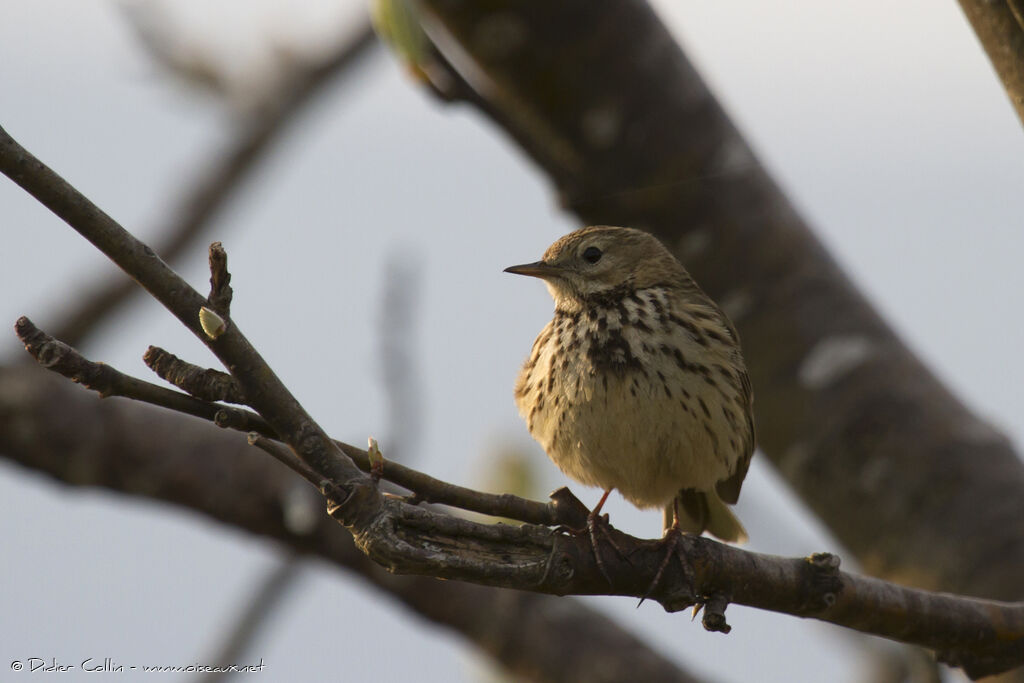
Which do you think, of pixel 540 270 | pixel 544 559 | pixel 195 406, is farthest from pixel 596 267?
pixel 195 406

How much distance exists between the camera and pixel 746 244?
4383 mm

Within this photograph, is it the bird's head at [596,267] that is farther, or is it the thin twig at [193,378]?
the bird's head at [596,267]

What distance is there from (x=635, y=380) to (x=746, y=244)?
1279 mm

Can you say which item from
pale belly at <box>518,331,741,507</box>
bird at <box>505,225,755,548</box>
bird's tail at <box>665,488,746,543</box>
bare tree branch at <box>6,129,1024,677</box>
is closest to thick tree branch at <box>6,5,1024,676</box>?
bare tree branch at <box>6,129,1024,677</box>

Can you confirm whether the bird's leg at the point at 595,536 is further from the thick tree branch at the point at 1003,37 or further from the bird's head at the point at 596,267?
the bird's head at the point at 596,267

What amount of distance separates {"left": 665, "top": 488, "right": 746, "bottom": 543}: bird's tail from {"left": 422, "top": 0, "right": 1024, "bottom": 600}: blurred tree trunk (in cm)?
40

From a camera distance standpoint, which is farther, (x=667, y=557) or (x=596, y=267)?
(x=596, y=267)

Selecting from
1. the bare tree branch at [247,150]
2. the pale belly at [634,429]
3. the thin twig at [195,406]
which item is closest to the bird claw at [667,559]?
the thin twig at [195,406]

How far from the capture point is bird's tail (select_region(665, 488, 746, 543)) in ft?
13.2

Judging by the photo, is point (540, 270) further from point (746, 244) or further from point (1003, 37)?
point (1003, 37)

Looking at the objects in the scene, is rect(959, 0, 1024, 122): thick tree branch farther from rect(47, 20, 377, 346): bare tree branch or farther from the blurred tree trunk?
rect(47, 20, 377, 346): bare tree branch

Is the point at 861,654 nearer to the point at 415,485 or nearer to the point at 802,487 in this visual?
the point at 802,487

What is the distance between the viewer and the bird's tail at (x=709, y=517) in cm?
401

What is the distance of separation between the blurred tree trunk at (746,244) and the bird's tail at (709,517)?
0.40 meters
